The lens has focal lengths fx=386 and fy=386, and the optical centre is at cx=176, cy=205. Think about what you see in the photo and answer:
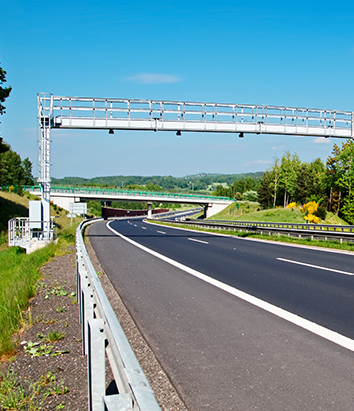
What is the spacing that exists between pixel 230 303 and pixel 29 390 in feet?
Answer: 14.1

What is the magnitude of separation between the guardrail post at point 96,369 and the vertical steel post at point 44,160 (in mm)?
18967

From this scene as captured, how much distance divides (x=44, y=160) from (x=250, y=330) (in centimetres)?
1802

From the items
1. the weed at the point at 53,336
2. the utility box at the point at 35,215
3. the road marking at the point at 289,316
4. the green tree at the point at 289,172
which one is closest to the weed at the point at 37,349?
the weed at the point at 53,336

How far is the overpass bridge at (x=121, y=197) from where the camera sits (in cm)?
7181

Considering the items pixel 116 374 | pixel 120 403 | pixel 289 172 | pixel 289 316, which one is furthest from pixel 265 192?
pixel 120 403

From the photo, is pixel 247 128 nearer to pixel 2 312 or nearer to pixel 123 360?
pixel 2 312

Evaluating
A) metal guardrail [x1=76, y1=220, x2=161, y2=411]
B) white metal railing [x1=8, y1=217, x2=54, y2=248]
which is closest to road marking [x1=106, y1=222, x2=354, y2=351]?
metal guardrail [x1=76, y1=220, x2=161, y2=411]

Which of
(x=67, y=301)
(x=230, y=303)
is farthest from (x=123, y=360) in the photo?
(x=67, y=301)

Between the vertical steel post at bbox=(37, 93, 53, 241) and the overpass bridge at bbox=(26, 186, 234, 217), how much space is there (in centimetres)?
4782

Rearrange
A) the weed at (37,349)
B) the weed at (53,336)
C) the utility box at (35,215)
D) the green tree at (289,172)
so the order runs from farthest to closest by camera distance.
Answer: the green tree at (289,172) < the utility box at (35,215) < the weed at (53,336) < the weed at (37,349)

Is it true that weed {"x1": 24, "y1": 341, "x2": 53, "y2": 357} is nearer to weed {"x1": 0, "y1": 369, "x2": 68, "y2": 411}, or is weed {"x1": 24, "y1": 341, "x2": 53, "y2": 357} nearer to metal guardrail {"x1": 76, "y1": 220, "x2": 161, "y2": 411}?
weed {"x1": 0, "y1": 369, "x2": 68, "y2": 411}

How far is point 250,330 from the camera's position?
5.93 meters

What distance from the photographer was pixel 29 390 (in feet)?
13.9

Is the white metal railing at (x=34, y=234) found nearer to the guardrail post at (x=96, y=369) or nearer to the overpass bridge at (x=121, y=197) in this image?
the guardrail post at (x=96, y=369)
